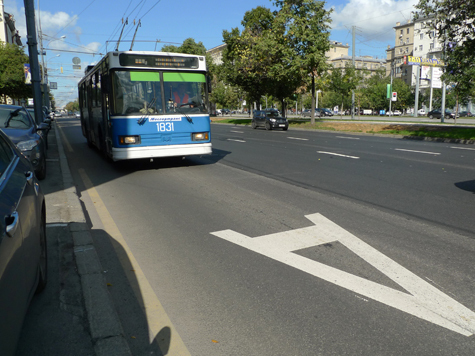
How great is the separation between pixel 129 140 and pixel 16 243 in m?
8.35

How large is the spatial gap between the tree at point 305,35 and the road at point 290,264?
26.1 m

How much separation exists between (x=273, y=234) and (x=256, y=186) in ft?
11.0

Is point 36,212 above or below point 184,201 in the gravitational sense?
above

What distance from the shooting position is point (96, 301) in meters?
3.42

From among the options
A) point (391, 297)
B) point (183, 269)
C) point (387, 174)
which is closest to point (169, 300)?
point (183, 269)

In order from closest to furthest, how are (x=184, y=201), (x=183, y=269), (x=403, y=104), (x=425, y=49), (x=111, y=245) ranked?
(x=183, y=269), (x=111, y=245), (x=184, y=201), (x=403, y=104), (x=425, y=49)

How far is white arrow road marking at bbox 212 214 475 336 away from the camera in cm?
323


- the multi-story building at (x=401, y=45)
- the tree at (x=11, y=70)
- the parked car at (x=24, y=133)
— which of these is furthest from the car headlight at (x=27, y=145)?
the multi-story building at (x=401, y=45)

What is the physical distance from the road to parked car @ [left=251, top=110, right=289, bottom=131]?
25.4m

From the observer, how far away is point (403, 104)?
3457 inches

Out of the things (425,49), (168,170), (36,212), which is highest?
(425,49)

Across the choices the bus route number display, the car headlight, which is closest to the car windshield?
the car headlight

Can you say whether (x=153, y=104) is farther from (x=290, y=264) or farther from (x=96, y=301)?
(x=96, y=301)

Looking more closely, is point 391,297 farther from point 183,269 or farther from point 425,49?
point 425,49
